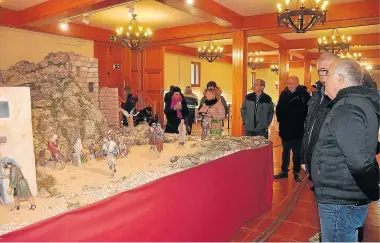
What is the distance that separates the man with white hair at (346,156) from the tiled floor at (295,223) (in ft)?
4.79

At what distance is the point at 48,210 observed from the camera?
1.63 m

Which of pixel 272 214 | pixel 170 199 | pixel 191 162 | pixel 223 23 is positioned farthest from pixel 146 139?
pixel 223 23

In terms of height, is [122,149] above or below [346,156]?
below

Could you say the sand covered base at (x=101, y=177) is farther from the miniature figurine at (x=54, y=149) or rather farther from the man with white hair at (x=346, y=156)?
the man with white hair at (x=346, y=156)

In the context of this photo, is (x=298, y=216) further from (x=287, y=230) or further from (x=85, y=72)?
(x=85, y=72)

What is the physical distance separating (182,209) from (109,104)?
2736mm

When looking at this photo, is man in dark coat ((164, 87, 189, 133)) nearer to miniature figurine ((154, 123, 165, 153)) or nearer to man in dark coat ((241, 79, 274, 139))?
man in dark coat ((241, 79, 274, 139))

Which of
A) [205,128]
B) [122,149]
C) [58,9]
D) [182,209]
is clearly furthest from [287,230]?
[58,9]

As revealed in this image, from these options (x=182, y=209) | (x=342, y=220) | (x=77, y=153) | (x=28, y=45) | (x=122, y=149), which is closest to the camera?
(x=342, y=220)

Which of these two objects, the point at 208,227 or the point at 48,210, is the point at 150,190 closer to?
the point at 48,210

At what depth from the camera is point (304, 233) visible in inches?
129

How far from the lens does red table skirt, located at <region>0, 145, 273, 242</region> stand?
Answer: 1560mm

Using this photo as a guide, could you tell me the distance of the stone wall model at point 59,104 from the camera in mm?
2785

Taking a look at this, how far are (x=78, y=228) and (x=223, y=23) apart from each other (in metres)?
6.49
